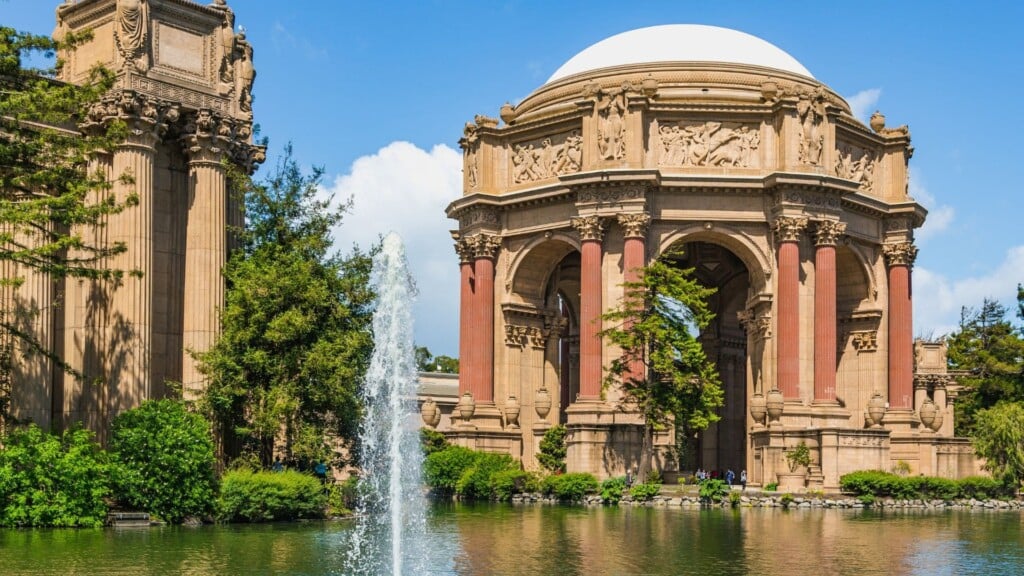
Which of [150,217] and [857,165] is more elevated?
[857,165]

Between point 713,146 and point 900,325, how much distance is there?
1445 centimetres

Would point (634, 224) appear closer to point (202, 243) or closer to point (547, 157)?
point (547, 157)

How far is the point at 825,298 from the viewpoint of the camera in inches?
Result: 2315

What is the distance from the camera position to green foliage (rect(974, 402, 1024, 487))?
174ft

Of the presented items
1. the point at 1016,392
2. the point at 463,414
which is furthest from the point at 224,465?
the point at 1016,392

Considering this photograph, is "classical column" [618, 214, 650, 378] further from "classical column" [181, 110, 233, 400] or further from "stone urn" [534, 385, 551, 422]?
"classical column" [181, 110, 233, 400]

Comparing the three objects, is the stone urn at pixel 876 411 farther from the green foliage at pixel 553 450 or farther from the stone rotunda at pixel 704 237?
the green foliage at pixel 553 450

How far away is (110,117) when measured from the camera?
94.4 feet

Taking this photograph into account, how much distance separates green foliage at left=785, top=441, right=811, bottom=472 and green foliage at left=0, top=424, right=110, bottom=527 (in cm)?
3213

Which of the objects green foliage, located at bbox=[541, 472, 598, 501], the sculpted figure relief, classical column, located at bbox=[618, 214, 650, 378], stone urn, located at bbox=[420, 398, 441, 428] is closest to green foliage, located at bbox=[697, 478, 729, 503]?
green foliage, located at bbox=[541, 472, 598, 501]

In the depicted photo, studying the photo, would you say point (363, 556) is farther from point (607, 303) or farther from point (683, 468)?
point (683, 468)

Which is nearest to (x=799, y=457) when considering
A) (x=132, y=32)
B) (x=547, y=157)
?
(x=547, y=157)

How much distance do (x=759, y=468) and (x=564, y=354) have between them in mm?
24301

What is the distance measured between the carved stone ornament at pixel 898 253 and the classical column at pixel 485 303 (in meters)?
18.8
